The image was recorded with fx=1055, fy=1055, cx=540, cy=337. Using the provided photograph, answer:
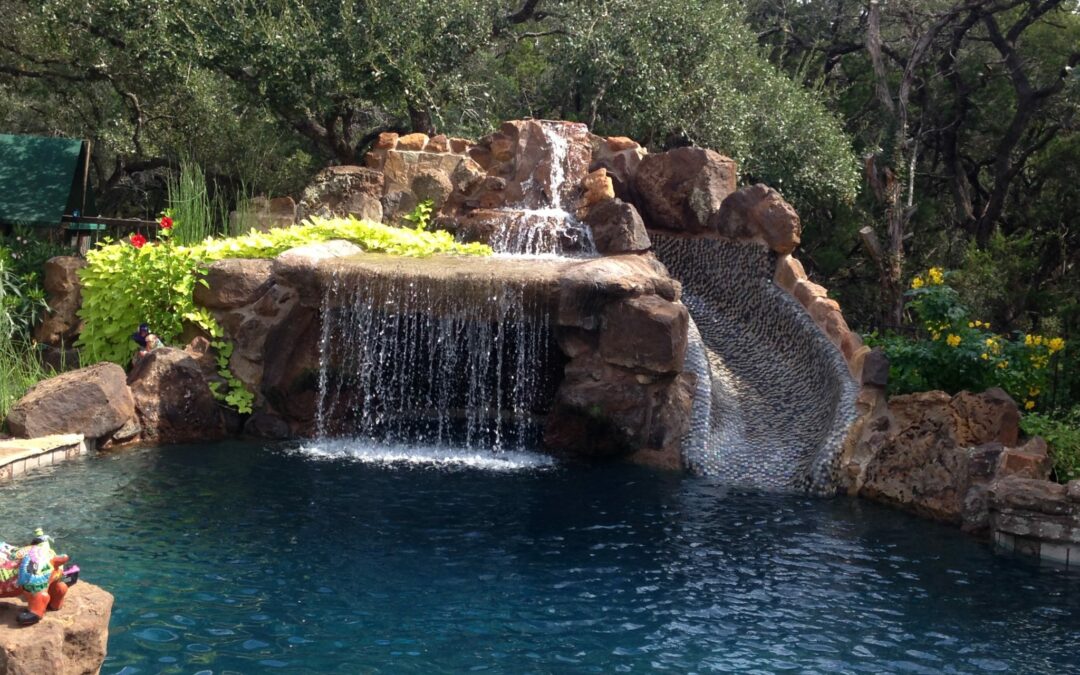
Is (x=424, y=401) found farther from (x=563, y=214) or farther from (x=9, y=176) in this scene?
(x=9, y=176)

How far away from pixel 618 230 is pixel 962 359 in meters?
4.09

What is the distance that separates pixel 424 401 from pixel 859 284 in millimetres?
12715

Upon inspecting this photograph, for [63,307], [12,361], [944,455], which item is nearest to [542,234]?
[63,307]

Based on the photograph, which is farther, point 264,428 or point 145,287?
point 145,287

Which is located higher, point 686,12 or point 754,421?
point 686,12

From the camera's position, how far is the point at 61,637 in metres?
4.16

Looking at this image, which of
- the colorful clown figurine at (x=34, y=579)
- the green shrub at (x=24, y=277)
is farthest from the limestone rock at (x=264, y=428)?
the colorful clown figurine at (x=34, y=579)

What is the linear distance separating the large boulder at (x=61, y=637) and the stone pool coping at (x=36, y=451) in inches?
181

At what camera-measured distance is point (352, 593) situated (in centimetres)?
620

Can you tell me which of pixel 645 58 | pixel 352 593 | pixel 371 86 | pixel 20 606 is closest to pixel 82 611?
pixel 20 606

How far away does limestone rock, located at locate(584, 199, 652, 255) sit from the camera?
12031 mm

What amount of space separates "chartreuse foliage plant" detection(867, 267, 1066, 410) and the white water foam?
348 centimetres

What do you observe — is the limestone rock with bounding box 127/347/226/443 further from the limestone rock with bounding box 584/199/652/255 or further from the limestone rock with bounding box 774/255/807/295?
the limestone rock with bounding box 774/255/807/295

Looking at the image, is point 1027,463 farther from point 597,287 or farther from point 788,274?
point 788,274
